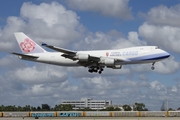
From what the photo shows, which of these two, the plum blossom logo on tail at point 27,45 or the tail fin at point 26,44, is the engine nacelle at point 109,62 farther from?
the plum blossom logo on tail at point 27,45

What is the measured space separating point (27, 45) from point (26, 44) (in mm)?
877

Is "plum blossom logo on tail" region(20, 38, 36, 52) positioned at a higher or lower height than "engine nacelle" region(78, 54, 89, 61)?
higher

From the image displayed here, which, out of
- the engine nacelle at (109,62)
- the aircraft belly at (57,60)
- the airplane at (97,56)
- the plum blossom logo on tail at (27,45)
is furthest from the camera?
the plum blossom logo on tail at (27,45)

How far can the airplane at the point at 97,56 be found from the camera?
8138 cm

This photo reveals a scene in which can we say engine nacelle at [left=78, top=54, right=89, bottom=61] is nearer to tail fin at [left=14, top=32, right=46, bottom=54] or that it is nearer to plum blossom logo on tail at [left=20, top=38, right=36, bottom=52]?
tail fin at [left=14, top=32, right=46, bottom=54]

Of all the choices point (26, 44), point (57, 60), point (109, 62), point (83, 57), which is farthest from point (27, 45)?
point (109, 62)

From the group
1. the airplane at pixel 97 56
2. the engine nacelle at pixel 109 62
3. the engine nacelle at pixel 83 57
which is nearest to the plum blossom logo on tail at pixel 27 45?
the airplane at pixel 97 56

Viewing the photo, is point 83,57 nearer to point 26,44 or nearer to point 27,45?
point 27,45

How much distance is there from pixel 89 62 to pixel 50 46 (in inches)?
396

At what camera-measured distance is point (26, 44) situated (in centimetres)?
9869

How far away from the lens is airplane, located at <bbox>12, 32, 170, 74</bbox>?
267 ft

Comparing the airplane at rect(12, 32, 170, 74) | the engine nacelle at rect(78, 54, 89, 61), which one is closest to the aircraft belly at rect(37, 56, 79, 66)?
the airplane at rect(12, 32, 170, 74)

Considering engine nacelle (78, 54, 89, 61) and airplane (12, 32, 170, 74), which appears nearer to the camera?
airplane (12, 32, 170, 74)

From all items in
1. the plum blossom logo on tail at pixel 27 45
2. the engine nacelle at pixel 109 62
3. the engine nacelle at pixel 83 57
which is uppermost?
the plum blossom logo on tail at pixel 27 45
